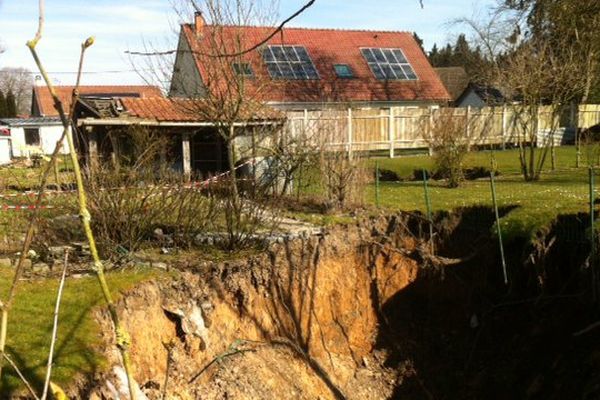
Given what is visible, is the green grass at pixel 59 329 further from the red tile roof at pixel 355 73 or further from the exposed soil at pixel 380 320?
the red tile roof at pixel 355 73

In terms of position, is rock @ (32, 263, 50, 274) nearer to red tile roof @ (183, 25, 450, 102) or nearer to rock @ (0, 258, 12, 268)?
rock @ (0, 258, 12, 268)

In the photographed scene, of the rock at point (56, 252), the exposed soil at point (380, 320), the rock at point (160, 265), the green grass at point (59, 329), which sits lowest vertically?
the exposed soil at point (380, 320)

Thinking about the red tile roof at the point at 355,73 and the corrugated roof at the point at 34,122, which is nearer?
the red tile roof at the point at 355,73

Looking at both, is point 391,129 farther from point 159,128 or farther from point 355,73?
point 159,128

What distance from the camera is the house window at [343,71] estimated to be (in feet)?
96.7

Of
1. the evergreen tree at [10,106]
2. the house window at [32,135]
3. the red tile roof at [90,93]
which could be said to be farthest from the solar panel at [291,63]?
the evergreen tree at [10,106]

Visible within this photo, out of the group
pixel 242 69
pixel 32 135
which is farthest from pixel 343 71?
pixel 242 69

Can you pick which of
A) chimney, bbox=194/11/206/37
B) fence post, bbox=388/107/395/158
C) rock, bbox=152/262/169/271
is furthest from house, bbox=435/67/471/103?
rock, bbox=152/262/169/271

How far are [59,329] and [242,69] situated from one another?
5.77 metres

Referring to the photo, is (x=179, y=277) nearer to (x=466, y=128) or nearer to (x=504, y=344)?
(x=504, y=344)

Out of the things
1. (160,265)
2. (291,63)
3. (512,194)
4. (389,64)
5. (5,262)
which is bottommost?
(160,265)

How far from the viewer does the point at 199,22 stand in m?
12.0

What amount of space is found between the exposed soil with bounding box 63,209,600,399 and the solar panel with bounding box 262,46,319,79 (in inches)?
634

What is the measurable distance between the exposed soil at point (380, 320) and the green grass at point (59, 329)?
28cm
